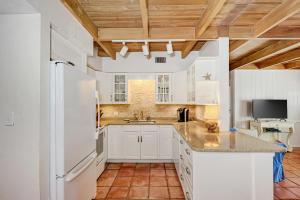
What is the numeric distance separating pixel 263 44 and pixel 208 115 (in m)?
2.02

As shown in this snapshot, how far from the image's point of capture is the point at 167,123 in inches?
167

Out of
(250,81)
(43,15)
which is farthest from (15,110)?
(250,81)

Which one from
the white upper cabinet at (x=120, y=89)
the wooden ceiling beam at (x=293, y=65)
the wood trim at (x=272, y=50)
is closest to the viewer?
the wood trim at (x=272, y=50)

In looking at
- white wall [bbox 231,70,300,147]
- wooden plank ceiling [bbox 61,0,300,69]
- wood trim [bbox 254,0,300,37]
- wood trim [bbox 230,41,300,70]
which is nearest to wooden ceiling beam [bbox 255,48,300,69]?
white wall [bbox 231,70,300,147]

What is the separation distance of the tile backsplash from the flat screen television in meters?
1.95

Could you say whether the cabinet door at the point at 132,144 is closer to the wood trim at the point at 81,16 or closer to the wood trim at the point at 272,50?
the wood trim at the point at 81,16

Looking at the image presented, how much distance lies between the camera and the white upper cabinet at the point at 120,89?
4656mm

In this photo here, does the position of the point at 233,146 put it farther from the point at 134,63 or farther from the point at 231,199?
the point at 134,63

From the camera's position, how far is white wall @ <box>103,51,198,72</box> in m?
4.77

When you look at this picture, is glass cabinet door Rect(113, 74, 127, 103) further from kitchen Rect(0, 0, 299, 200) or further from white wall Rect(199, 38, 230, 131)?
white wall Rect(199, 38, 230, 131)

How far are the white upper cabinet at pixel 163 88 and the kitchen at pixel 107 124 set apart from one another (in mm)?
337

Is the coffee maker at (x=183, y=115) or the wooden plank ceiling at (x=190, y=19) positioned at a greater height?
the wooden plank ceiling at (x=190, y=19)

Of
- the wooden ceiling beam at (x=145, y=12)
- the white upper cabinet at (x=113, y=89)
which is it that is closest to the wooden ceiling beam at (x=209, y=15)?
the wooden ceiling beam at (x=145, y=12)

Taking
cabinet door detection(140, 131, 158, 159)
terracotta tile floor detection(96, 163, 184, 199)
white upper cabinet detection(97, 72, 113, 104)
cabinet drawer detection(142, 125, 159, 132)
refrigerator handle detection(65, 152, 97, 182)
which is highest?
white upper cabinet detection(97, 72, 113, 104)
